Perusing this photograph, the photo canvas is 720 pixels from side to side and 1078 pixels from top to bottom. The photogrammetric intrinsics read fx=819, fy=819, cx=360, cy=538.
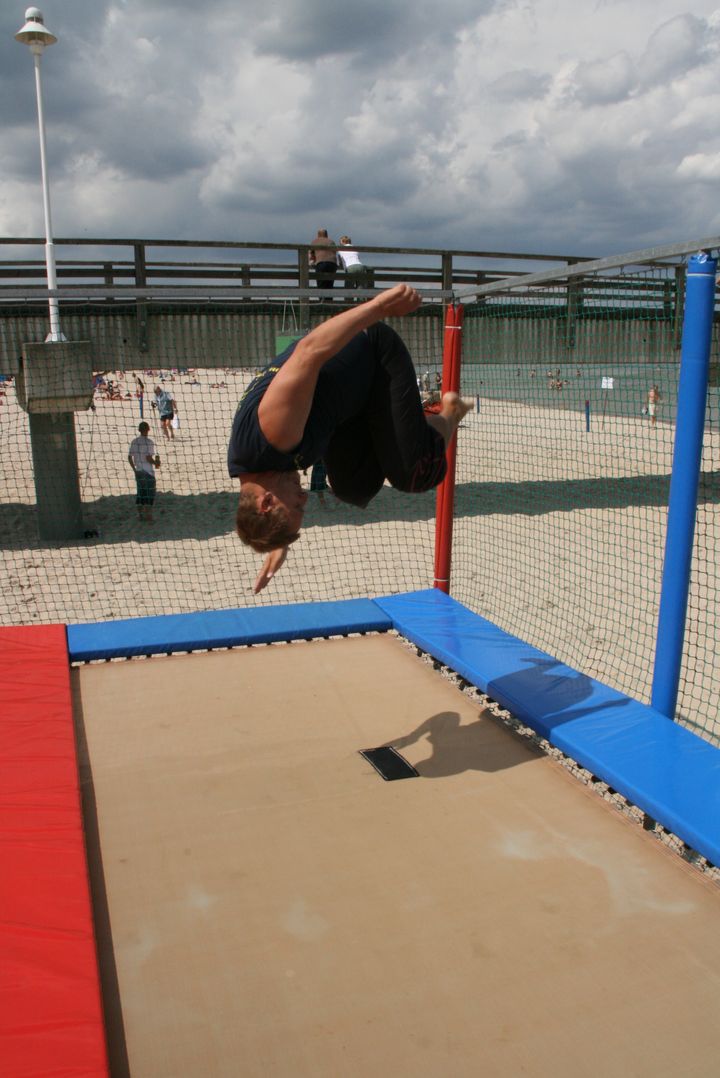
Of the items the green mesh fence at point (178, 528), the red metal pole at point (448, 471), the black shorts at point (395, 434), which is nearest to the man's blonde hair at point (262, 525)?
the black shorts at point (395, 434)

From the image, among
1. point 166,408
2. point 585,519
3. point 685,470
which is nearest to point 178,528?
point 166,408

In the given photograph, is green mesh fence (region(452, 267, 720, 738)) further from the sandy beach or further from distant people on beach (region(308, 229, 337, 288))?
distant people on beach (region(308, 229, 337, 288))

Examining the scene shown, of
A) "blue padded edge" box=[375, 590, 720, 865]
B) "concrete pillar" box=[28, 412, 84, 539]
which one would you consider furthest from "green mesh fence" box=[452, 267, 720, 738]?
"concrete pillar" box=[28, 412, 84, 539]

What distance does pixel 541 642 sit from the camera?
552cm

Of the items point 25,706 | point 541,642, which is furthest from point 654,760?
point 541,642

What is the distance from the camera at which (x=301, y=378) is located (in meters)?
2.15

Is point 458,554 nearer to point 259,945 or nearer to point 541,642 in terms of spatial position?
point 541,642

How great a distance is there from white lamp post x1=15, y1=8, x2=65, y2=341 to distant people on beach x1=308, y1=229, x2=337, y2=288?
288 centimetres

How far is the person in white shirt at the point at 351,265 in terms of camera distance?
8992mm

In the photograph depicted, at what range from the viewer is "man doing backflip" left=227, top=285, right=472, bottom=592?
218cm

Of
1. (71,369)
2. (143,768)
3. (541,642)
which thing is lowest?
(541,642)

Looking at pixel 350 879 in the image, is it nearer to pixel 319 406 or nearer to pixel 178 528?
pixel 319 406

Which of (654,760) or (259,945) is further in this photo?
(654,760)

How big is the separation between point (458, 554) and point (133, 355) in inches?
160
